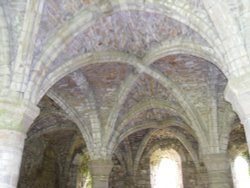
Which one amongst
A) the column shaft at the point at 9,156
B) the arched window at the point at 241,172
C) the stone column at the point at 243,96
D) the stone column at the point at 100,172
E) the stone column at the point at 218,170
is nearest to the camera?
the stone column at the point at 243,96

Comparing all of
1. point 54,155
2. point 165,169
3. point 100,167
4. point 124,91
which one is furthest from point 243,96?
point 54,155

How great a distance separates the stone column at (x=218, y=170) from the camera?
8.14 metres

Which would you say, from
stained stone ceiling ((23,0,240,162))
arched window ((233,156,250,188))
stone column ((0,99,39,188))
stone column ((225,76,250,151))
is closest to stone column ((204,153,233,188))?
stained stone ceiling ((23,0,240,162))

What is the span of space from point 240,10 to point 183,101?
4.35 meters

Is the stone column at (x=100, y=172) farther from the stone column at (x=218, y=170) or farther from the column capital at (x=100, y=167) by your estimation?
the stone column at (x=218, y=170)

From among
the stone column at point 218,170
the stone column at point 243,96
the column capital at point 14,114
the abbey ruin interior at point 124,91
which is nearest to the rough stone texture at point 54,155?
the abbey ruin interior at point 124,91

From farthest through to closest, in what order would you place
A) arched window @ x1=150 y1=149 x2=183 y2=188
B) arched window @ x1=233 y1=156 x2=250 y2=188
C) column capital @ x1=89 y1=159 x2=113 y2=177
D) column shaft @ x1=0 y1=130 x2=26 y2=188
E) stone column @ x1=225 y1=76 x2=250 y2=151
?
arched window @ x1=150 y1=149 x2=183 y2=188
arched window @ x1=233 y1=156 x2=250 y2=188
column capital @ x1=89 y1=159 x2=113 y2=177
column shaft @ x1=0 y1=130 x2=26 y2=188
stone column @ x1=225 y1=76 x2=250 y2=151

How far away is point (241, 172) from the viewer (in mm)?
12766

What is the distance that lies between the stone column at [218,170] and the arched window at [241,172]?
187 inches

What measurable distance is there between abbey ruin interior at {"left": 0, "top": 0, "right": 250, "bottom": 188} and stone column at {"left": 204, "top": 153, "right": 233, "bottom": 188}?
3 centimetres

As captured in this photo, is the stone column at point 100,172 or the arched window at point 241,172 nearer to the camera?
the stone column at point 100,172

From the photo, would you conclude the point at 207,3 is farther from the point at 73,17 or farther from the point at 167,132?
the point at 167,132

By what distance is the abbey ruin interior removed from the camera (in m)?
5.54

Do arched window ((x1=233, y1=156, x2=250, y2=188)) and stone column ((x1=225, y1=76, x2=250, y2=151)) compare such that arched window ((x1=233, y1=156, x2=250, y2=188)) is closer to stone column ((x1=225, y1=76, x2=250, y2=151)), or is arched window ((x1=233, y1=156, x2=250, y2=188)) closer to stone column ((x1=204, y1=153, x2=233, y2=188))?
stone column ((x1=204, y1=153, x2=233, y2=188))
